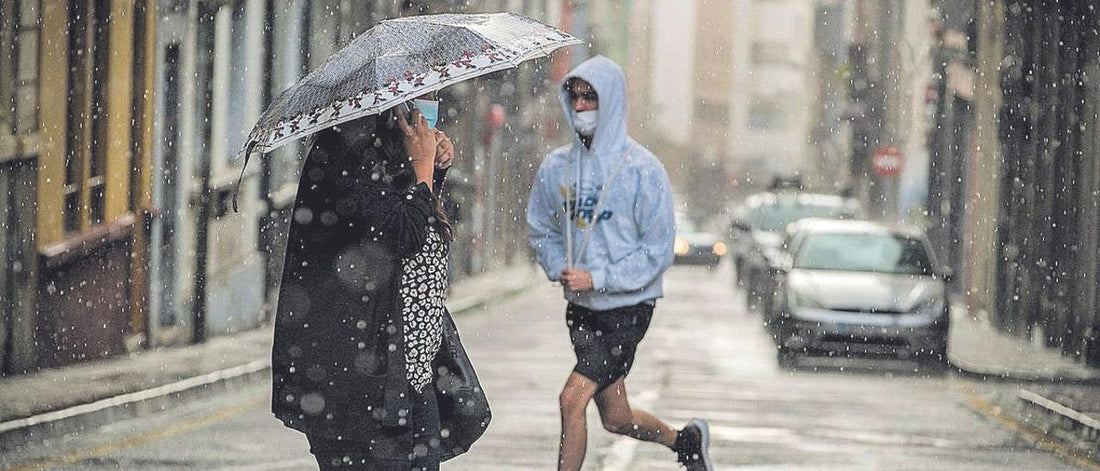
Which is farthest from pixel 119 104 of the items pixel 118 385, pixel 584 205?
pixel 584 205

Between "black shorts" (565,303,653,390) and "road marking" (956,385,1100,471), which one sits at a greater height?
"black shorts" (565,303,653,390)

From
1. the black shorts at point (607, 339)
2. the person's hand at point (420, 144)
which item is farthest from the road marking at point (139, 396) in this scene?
the person's hand at point (420, 144)

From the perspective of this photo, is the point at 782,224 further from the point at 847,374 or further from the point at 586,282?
the point at 586,282

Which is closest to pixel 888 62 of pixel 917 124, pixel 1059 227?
pixel 917 124

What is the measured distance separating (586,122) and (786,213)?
21.5 metres

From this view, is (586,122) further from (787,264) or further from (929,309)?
(787,264)

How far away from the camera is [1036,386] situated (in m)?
14.7

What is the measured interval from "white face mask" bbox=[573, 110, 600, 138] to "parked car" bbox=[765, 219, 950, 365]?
10348 mm

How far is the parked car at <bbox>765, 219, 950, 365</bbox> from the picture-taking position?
1669cm

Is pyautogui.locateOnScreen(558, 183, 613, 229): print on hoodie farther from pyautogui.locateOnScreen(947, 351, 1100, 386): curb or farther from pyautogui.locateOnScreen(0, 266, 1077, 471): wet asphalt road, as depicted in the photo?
pyautogui.locateOnScreen(947, 351, 1100, 386): curb

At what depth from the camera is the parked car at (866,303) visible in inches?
657

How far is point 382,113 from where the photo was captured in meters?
4.64

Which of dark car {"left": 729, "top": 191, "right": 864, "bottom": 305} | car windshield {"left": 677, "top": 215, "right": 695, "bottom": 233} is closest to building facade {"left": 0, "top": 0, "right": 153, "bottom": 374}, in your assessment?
dark car {"left": 729, "top": 191, "right": 864, "bottom": 305}

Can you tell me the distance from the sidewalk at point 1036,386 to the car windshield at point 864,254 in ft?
3.09
